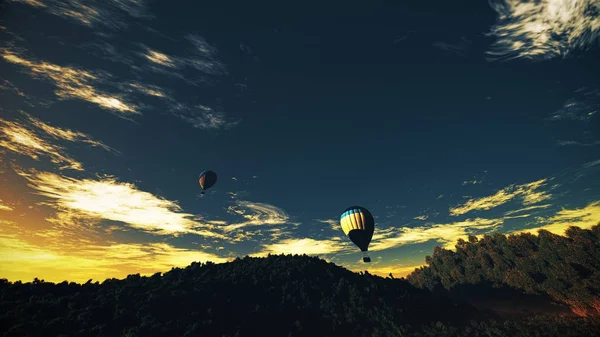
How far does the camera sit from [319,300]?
7450 cm

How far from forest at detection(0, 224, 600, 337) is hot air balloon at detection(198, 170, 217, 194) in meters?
28.9

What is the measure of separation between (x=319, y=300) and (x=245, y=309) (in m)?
22.9

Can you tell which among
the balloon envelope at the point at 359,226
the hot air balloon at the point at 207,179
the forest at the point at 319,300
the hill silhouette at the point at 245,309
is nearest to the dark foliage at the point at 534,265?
the forest at the point at 319,300

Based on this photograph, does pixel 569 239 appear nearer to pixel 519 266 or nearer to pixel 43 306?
pixel 519 266

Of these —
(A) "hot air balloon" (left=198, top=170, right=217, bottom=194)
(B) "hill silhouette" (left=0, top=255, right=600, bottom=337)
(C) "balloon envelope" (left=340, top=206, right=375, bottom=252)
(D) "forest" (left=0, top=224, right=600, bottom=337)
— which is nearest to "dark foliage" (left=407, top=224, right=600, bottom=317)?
(D) "forest" (left=0, top=224, right=600, bottom=337)

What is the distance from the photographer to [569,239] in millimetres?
91000

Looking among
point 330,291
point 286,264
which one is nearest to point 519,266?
point 330,291

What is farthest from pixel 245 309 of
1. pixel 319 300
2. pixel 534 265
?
pixel 534 265

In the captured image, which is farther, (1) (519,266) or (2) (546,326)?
(1) (519,266)

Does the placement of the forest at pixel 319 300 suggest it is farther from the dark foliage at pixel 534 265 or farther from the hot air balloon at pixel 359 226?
the hot air balloon at pixel 359 226

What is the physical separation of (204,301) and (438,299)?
69.7 m

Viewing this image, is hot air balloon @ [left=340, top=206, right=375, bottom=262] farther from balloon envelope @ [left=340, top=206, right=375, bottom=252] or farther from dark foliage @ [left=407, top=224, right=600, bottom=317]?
dark foliage @ [left=407, top=224, right=600, bottom=317]

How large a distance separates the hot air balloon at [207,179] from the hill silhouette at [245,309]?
2878 cm

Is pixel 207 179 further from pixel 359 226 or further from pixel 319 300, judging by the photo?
pixel 319 300
